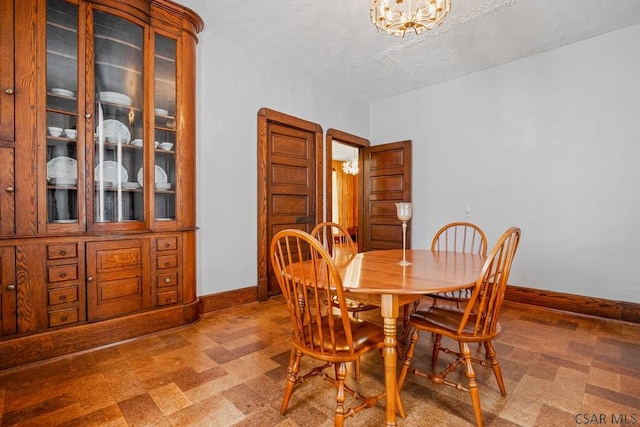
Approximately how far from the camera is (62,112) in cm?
223

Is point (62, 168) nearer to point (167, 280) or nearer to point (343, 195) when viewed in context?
point (167, 280)

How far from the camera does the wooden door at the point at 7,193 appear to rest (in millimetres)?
2000

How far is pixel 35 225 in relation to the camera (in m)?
2.10

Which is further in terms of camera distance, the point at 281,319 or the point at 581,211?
the point at 581,211

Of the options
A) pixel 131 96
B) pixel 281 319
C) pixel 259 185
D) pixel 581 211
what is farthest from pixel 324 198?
pixel 581 211

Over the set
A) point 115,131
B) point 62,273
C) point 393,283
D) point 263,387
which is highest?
point 115,131

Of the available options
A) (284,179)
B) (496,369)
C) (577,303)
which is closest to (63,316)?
(284,179)

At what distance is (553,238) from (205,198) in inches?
148

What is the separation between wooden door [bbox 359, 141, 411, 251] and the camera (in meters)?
4.67

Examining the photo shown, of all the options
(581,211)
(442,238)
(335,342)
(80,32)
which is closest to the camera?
(335,342)

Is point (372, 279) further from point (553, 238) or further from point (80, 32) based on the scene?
point (553, 238)

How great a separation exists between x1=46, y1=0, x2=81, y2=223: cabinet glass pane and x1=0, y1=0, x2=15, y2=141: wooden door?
19 cm

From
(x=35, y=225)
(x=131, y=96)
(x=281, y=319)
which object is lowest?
(x=281, y=319)

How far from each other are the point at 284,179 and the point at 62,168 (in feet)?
7.14
